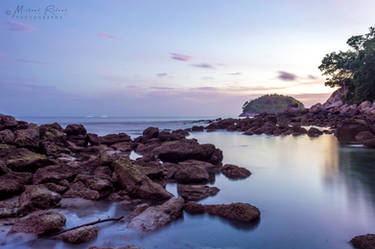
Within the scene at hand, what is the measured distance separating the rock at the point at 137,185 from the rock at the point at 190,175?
5.53 feet

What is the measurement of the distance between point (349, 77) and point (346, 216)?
6267 centimetres

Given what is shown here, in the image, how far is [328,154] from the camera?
15.8 m

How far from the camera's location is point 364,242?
467 centimetres

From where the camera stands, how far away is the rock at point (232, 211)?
19.1 feet

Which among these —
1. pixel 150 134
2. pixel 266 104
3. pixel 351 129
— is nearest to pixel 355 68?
pixel 351 129

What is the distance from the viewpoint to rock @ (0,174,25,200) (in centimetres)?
654

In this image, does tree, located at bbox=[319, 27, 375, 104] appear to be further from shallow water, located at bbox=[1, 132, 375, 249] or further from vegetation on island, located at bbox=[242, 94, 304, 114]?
vegetation on island, located at bbox=[242, 94, 304, 114]

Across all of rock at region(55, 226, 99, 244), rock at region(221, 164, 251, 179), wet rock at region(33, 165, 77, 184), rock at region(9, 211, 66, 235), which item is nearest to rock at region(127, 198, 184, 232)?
rock at region(55, 226, 99, 244)

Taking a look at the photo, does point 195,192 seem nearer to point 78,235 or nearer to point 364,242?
point 78,235

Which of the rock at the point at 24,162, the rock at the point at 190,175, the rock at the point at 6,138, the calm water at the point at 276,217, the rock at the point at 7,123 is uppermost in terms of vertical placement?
the rock at the point at 7,123

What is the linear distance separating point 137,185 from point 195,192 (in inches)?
57.2

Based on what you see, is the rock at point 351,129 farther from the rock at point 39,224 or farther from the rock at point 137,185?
the rock at point 39,224

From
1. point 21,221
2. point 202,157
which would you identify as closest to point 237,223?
point 21,221

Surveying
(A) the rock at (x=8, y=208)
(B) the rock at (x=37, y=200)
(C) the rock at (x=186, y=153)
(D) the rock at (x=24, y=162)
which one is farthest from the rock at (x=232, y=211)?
(C) the rock at (x=186, y=153)
